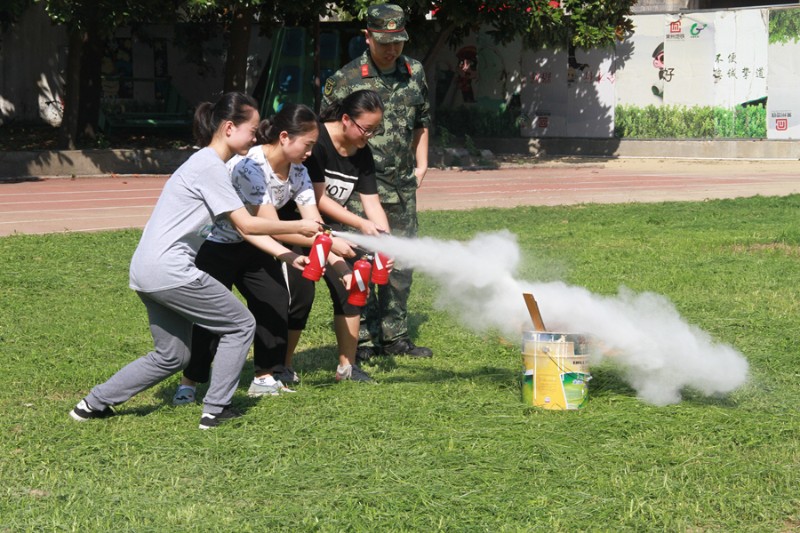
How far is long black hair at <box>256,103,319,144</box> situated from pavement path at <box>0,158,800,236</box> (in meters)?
8.79

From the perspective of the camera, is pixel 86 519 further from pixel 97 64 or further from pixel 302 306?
pixel 97 64

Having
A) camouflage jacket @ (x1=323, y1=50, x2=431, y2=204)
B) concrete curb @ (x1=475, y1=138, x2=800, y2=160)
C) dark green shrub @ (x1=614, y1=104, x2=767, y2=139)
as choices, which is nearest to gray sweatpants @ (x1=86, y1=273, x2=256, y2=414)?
camouflage jacket @ (x1=323, y1=50, x2=431, y2=204)

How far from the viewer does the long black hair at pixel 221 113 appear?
19.0ft

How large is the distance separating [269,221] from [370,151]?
4.75 feet

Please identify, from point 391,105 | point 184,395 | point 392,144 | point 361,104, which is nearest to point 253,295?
point 184,395

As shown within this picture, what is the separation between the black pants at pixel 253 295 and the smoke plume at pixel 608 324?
0.54 m

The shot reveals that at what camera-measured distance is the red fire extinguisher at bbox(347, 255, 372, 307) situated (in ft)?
20.3

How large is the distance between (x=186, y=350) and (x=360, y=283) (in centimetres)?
103

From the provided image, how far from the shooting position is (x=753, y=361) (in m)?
7.09

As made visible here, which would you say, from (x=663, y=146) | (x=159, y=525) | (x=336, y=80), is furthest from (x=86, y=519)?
(x=663, y=146)

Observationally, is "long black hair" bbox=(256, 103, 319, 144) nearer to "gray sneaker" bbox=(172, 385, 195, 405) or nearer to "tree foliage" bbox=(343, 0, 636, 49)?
"gray sneaker" bbox=(172, 385, 195, 405)

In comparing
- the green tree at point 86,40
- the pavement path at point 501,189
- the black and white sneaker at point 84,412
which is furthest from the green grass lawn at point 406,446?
the green tree at point 86,40

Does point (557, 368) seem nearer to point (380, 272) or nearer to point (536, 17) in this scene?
point (380, 272)

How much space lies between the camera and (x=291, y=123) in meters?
6.12
